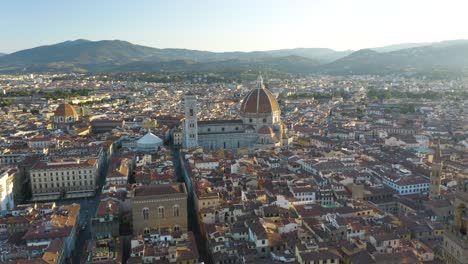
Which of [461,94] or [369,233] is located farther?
[461,94]

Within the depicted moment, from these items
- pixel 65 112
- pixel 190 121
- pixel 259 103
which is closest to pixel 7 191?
pixel 190 121

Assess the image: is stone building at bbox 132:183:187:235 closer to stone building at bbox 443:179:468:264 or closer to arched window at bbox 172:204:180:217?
arched window at bbox 172:204:180:217

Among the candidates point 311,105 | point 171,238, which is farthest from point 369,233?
point 311,105

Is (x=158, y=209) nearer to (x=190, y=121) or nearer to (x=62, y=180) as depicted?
(x=62, y=180)

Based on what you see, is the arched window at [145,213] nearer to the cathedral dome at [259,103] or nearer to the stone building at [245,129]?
the stone building at [245,129]

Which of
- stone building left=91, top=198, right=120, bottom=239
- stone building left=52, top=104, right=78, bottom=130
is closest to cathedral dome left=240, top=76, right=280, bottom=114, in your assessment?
stone building left=91, top=198, right=120, bottom=239

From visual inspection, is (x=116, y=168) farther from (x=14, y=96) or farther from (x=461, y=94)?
(x=461, y=94)

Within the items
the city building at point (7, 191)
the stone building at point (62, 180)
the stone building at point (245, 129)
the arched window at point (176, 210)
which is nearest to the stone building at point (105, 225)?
the arched window at point (176, 210)
